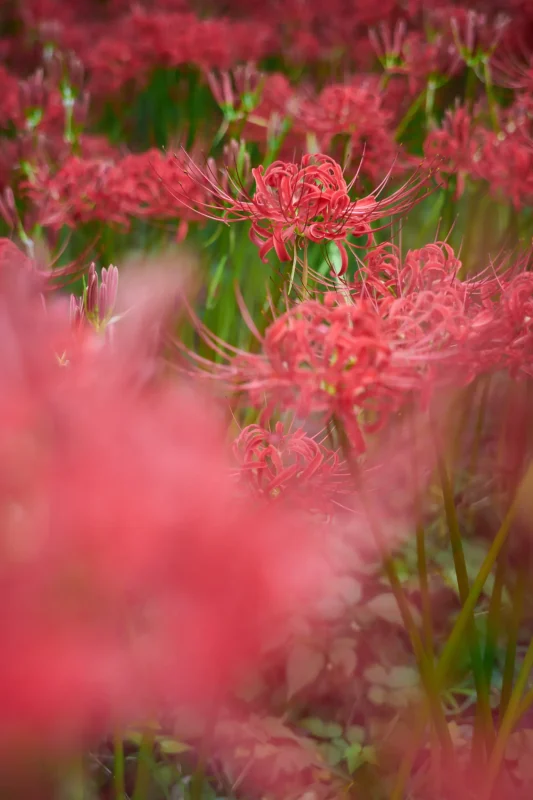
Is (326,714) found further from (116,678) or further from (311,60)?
(311,60)

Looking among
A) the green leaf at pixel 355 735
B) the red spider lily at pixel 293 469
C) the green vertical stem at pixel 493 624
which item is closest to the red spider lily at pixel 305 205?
the red spider lily at pixel 293 469

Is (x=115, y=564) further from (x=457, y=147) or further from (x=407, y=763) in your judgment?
(x=457, y=147)

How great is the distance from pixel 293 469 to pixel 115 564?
338 millimetres

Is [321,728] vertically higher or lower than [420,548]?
lower

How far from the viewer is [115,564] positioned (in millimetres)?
193

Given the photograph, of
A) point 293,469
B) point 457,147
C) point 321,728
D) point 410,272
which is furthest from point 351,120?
point 321,728

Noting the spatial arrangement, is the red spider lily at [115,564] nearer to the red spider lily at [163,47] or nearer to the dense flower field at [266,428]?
the dense flower field at [266,428]

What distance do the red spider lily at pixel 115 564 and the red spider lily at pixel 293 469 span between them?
316 millimetres

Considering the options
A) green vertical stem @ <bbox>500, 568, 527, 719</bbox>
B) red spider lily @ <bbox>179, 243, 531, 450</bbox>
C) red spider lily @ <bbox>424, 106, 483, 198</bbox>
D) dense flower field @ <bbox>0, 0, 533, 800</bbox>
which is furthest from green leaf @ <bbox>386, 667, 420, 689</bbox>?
red spider lily @ <bbox>424, 106, 483, 198</bbox>

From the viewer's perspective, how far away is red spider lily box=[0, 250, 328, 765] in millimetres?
192

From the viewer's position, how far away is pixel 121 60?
153 centimetres

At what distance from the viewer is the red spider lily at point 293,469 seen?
54cm

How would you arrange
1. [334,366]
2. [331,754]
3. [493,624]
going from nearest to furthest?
1. [334,366]
2. [493,624]
3. [331,754]

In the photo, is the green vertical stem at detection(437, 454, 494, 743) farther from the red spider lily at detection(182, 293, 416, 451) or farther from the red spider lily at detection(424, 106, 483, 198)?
the red spider lily at detection(424, 106, 483, 198)
